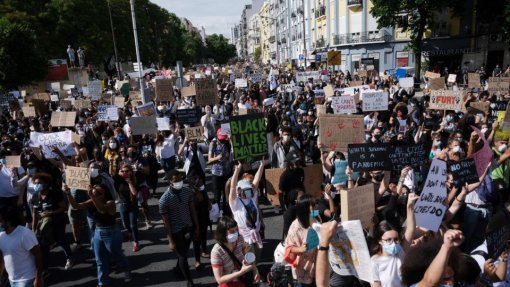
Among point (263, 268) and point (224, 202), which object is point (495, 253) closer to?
point (263, 268)

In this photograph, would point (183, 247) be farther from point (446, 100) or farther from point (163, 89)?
point (163, 89)

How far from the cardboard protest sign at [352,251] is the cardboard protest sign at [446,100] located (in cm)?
832

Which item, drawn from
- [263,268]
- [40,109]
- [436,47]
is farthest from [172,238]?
[436,47]

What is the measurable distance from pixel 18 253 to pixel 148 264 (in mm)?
2305

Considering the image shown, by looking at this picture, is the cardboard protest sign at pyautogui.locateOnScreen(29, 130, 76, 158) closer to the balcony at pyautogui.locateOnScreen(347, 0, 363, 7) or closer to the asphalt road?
the asphalt road

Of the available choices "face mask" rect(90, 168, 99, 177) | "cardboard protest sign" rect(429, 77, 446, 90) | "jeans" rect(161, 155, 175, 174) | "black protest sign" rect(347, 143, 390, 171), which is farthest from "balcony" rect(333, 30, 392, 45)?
"face mask" rect(90, 168, 99, 177)

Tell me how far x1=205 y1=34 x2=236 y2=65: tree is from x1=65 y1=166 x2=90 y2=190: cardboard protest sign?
112 m

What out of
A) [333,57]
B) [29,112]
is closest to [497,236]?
[29,112]

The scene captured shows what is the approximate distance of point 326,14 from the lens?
52.7 metres

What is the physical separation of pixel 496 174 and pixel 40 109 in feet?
54.2

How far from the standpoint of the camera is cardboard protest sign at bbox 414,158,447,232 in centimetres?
430

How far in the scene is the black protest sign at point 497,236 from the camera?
3.77m

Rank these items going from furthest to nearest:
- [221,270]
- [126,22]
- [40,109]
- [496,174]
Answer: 1. [126,22]
2. [40,109]
3. [496,174]
4. [221,270]

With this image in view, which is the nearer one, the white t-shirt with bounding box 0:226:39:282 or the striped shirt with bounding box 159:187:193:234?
the white t-shirt with bounding box 0:226:39:282
